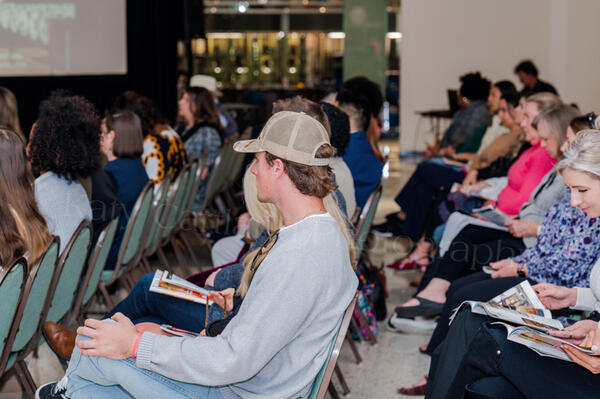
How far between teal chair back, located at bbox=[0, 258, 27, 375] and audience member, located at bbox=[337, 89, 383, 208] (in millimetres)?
2266

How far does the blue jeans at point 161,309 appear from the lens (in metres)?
2.58

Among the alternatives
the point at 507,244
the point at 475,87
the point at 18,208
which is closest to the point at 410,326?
the point at 507,244

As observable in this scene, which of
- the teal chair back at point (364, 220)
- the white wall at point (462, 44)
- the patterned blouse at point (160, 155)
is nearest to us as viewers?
the teal chair back at point (364, 220)

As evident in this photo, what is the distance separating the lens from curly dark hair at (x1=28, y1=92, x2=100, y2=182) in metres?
3.23

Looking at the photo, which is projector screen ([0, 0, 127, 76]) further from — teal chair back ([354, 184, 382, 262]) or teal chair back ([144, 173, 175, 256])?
teal chair back ([354, 184, 382, 262])

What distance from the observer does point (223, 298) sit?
243 cm

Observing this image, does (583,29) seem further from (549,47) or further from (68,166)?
(68,166)

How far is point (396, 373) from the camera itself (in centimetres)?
358

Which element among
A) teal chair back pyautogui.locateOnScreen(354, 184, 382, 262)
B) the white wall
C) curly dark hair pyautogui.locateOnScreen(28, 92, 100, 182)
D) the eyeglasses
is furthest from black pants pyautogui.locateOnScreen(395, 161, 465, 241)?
the white wall

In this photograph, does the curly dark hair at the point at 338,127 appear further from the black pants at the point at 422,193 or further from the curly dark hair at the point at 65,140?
the black pants at the point at 422,193

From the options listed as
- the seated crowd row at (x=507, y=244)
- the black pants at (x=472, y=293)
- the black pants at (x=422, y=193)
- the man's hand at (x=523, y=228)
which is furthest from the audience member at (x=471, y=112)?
the black pants at (x=472, y=293)

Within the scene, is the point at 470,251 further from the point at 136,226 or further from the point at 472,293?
the point at 136,226

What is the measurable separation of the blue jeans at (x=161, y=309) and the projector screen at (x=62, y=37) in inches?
201

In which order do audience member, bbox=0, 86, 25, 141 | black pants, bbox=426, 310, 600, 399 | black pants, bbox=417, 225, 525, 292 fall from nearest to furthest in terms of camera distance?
black pants, bbox=426, 310, 600, 399, black pants, bbox=417, 225, 525, 292, audience member, bbox=0, 86, 25, 141
